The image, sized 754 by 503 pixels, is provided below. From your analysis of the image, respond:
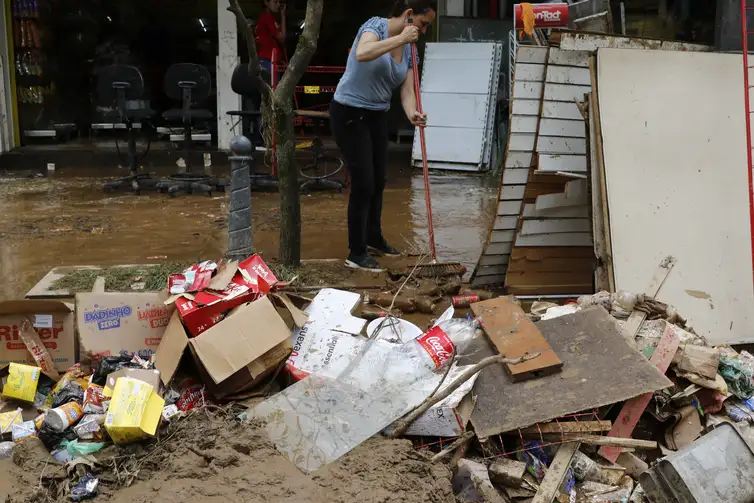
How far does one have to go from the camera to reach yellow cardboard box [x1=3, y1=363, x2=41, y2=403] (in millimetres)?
3240

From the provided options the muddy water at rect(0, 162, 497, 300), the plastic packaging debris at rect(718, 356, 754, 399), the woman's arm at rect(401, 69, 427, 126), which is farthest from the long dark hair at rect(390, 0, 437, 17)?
the plastic packaging debris at rect(718, 356, 754, 399)

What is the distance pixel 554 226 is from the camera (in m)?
4.83

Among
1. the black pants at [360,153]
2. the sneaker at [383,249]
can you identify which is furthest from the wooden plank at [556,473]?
the sneaker at [383,249]

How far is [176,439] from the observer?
114 inches

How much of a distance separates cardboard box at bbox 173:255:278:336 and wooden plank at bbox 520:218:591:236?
1.86 metres

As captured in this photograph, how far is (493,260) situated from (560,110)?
108 cm

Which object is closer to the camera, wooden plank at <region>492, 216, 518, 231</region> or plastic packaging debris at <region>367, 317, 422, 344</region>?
plastic packaging debris at <region>367, 317, 422, 344</region>

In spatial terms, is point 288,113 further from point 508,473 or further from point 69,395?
point 508,473

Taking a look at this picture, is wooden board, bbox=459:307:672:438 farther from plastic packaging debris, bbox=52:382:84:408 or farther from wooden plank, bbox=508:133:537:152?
plastic packaging debris, bbox=52:382:84:408

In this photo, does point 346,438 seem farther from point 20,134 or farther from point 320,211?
point 20,134

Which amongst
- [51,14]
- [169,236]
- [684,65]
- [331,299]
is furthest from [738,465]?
[51,14]

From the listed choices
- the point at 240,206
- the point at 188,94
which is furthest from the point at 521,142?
the point at 188,94

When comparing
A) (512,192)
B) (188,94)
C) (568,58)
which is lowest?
(512,192)

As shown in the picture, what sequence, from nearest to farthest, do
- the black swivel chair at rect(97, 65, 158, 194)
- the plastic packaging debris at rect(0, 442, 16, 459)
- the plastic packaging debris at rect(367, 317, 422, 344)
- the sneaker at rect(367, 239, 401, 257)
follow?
the plastic packaging debris at rect(0, 442, 16, 459) < the plastic packaging debris at rect(367, 317, 422, 344) < the sneaker at rect(367, 239, 401, 257) < the black swivel chair at rect(97, 65, 158, 194)
